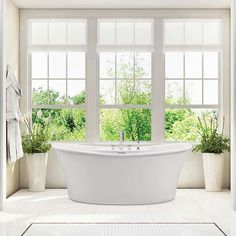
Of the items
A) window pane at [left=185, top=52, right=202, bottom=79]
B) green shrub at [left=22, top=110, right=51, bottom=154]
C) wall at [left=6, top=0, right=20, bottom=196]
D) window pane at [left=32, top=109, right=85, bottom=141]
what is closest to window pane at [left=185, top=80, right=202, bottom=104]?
window pane at [left=185, top=52, right=202, bottom=79]

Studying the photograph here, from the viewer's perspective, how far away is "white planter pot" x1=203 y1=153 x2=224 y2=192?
22.1 feet

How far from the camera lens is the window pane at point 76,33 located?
7.17 m

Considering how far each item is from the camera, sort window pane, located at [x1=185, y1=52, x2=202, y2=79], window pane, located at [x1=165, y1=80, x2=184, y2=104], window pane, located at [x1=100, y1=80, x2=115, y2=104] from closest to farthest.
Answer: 1. window pane, located at [x1=185, y1=52, x2=202, y2=79]
2. window pane, located at [x1=165, y1=80, x2=184, y2=104]
3. window pane, located at [x1=100, y1=80, x2=115, y2=104]

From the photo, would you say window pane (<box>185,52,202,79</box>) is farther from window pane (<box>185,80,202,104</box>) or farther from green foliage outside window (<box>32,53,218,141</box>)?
green foliage outside window (<box>32,53,218,141</box>)

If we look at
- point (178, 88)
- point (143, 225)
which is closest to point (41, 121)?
point (178, 88)

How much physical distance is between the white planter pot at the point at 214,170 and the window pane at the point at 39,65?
2821 mm

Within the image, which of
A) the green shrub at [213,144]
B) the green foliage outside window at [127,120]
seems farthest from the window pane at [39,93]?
the green shrub at [213,144]

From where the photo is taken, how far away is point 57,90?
302 inches

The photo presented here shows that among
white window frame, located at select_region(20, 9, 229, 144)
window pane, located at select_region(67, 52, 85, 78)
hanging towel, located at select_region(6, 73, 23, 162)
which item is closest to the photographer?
hanging towel, located at select_region(6, 73, 23, 162)

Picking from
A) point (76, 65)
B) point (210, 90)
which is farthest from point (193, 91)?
point (76, 65)

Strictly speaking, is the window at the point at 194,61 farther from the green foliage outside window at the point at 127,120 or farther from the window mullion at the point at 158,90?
the green foliage outside window at the point at 127,120

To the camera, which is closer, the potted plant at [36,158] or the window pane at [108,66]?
the potted plant at [36,158]

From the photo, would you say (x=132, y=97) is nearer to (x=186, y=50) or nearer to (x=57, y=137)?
(x=57, y=137)

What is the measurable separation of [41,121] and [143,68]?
2.08m
